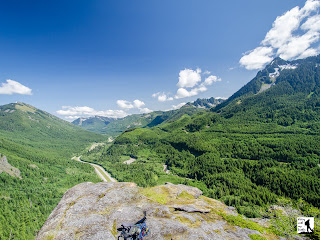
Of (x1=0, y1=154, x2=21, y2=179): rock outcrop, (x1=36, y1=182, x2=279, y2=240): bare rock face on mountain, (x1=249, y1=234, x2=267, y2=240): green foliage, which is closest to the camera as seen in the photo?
(x1=36, y1=182, x2=279, y2=240): bare rock face on mountain

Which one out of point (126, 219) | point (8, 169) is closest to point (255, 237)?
point (126, 219)

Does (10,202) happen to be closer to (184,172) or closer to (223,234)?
(184,172)

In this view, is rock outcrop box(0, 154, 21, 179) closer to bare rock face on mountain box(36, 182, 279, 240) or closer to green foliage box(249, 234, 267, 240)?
bare rock face on mountain box(36, 182, 279, 240)

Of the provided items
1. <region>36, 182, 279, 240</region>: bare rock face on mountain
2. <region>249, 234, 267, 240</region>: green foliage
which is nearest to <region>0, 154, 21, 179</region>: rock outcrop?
<region>36, 182, 279, 240</region>: bare rock face on mountain

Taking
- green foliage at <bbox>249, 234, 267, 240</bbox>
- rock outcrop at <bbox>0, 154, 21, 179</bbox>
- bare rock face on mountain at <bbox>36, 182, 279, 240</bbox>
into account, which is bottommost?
rock outcrop at <bbox>0, 154, 21, 179</bbox>

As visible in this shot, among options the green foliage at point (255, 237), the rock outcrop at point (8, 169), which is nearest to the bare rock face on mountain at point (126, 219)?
the green foliage at point (255, 237)

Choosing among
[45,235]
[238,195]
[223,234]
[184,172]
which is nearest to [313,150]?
[238,195]

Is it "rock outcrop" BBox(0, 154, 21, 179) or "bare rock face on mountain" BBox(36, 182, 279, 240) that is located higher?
"bare rock face on mountain" BBox(36, 182, 279, 240)

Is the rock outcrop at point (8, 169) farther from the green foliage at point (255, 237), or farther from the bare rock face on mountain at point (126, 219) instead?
the green foliage at point (255, 237)
